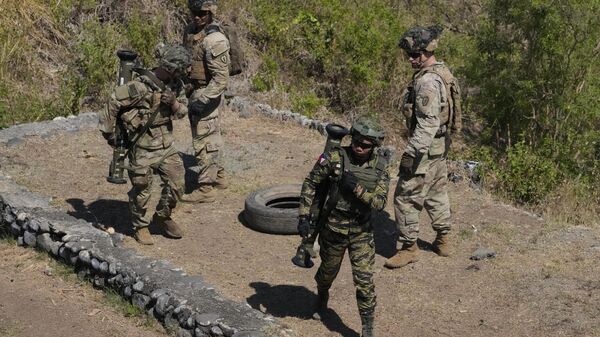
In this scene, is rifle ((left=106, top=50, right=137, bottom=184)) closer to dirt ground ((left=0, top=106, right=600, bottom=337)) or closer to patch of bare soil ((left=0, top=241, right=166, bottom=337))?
dirt ground ((left=0, top=106, right=600, bottom=337))

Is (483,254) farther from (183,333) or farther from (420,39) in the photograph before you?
(183,333)

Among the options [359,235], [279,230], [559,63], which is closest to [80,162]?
[279,230]

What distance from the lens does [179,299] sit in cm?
679

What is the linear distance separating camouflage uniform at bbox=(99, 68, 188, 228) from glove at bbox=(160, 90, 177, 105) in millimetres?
52

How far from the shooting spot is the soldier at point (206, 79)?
8938 mm

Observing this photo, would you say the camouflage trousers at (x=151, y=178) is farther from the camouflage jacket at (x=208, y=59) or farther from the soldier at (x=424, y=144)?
the soldier at (x=424, y=144)

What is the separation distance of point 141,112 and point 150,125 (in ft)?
0.50

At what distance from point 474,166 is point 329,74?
6.07 metres

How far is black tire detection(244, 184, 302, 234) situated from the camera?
873 cm

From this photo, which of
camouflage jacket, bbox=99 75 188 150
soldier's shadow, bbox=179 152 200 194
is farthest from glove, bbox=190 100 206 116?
soldier's shadow, bbox=179 152 200 194

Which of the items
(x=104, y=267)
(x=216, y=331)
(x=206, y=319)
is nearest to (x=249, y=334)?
(x=216, y=331)

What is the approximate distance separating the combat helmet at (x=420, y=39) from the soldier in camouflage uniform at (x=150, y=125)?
199cm

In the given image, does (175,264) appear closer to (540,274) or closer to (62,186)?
(62,186)

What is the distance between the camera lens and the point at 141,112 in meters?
7.83
